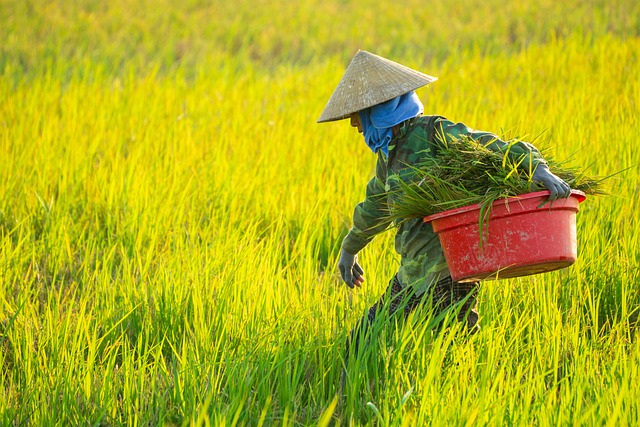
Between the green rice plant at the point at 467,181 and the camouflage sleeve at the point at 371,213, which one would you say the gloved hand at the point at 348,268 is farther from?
the green rice plant at the point at 467,181

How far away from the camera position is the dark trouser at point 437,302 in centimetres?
227

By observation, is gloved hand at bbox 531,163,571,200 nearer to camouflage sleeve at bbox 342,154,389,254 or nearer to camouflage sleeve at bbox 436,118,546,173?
camouflage sleeve at bbox 436,118,546,173

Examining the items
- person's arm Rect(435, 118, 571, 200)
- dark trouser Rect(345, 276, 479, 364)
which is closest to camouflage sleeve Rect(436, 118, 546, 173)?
person's arm Rect(435, 118, 571, 200)

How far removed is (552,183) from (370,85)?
572mm

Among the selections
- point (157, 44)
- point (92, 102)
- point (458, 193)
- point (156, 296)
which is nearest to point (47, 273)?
point (156, 296)

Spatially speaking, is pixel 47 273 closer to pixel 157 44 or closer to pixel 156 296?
pixel 156 296

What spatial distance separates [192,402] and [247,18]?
8016 mm

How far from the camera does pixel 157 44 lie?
26.3ft

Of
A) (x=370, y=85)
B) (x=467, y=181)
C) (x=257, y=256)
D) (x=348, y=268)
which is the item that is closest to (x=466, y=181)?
(x=467, y=181)

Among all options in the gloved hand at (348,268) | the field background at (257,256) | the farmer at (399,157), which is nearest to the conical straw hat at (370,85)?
the farmer at (399,157)

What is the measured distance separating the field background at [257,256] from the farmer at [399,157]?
0.09 metres

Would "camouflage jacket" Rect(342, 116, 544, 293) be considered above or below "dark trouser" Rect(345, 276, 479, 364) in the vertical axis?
above

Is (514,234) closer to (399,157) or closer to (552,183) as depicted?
(552,183)

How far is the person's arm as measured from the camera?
76.9 inches
